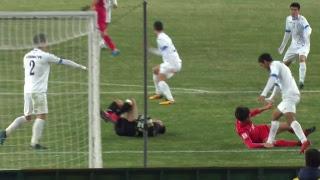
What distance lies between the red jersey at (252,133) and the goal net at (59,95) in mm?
3233

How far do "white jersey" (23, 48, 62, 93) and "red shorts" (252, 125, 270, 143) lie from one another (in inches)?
172

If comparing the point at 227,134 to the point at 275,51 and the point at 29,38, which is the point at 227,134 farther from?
the point at 275,51

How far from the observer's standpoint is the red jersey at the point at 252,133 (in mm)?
25562

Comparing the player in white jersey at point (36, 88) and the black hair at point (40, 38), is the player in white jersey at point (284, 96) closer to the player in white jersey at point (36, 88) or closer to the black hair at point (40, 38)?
the player in white jersey at point (36, 88)

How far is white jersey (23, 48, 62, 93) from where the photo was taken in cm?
2448

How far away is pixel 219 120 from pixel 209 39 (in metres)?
15.2

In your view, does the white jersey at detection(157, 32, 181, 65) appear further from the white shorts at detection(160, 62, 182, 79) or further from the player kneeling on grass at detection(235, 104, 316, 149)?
the player kneeling on grass at detection(235, 104, 316, 149)

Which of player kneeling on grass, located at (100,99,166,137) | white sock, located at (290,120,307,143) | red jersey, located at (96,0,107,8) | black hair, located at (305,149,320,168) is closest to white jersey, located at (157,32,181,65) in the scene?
player kneeling on grass, located at (100,99,166,137)

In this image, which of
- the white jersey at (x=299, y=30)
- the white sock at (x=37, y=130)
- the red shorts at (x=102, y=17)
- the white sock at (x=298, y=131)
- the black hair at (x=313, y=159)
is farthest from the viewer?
the red shorts at (x=102, y=17)

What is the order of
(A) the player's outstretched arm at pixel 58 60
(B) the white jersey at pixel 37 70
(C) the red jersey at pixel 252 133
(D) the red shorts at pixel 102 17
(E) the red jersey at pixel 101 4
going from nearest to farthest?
1. (A) the player's outstretched arm at pixel 58 60
2. (B) the white jersey at pixel 37 70
3. (C) the red jersey at pixel 252 133
4. (D) the red shorts at pixel 102 17
5. (E) the red jersey at pixel 101 4

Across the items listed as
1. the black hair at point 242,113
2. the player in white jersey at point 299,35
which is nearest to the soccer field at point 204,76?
the black hair at point 242,113

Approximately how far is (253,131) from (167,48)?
5.76 m

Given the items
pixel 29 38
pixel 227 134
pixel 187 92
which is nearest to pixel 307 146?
pixel 227 134

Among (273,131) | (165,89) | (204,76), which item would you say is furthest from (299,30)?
(273,131)
